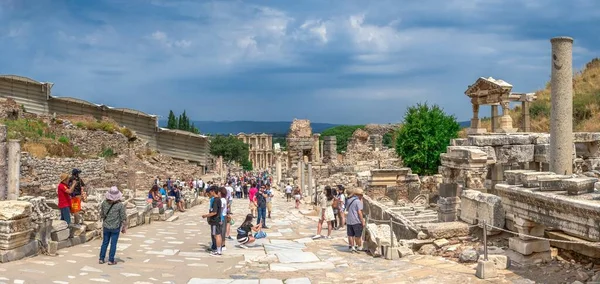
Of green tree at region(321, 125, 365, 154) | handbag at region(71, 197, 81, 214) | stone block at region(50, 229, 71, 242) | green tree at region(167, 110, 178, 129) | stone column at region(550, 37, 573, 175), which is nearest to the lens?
stone block at region(50, 229, 71, 242)

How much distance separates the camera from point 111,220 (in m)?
9.40

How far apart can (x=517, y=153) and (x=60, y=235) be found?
1156 centimetres

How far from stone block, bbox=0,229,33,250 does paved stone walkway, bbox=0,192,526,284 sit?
320 millimetres

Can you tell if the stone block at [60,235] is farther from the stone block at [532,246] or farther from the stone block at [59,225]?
the stone block at [532,246]

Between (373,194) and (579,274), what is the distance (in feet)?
56.0

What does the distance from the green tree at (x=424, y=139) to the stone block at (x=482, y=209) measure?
2682cm

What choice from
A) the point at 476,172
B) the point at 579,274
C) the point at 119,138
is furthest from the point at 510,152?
the point at 119,138

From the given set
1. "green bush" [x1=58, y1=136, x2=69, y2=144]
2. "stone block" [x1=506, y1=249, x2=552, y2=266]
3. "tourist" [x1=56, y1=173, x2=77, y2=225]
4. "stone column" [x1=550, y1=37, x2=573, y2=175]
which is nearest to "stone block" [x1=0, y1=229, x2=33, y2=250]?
"tourist" [x1=56, y1=173, x2=77, y2=225]

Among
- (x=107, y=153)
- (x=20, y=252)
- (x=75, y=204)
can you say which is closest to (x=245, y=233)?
(x=75, y=204)

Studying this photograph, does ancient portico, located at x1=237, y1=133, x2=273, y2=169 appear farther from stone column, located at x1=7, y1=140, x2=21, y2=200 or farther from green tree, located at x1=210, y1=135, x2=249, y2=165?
stone column, located at x1=7, y1=140, x2=21, y2=200

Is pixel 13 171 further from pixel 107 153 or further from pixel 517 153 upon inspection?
pixel 107 153

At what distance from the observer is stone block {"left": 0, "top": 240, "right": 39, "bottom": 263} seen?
336 inches

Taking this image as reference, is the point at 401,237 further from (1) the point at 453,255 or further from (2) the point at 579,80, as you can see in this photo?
(2) the point at 579,80

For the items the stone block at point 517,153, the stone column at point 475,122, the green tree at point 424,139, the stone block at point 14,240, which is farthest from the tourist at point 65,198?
the green tree at point 424,139
